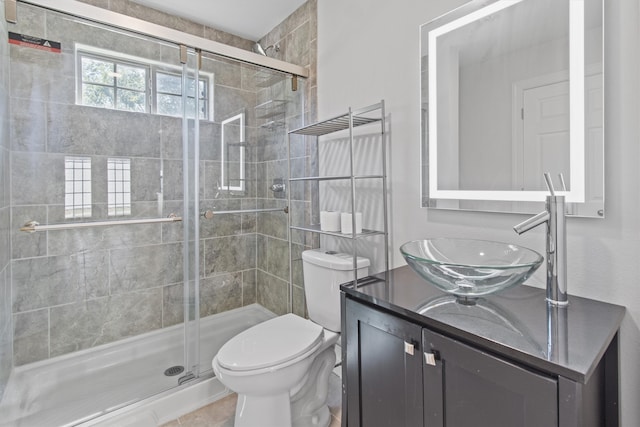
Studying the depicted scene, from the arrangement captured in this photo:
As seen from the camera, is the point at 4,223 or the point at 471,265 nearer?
the point at 471,265

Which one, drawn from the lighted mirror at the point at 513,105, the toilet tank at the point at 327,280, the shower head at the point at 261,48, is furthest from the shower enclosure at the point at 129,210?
the lighted mirror at the point at 513,105

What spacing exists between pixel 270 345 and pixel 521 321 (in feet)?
3.29

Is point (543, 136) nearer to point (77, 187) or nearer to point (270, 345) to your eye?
point (270, 345)

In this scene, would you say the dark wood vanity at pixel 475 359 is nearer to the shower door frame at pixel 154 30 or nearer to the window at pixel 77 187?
the shower door frame at pixel 154 30

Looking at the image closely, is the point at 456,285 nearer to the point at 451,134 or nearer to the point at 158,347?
the point at 451,134

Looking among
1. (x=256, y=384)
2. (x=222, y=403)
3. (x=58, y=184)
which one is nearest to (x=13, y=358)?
(x=58, y=184)

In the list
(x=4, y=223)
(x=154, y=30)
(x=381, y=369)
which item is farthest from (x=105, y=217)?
(x=381, y=369)

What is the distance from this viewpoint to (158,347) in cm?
212

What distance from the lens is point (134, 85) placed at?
2.02 metres

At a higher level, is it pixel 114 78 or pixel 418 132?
pixel 114 78

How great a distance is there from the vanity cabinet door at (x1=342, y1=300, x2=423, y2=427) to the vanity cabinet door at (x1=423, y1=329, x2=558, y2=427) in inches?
1.8

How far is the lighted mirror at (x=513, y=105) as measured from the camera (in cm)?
96

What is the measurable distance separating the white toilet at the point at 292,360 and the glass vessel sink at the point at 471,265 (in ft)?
1.64

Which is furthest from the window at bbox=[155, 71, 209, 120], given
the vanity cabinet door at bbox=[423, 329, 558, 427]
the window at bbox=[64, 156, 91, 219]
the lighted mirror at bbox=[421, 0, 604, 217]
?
the vanity cabinet door at bbox=[423, 329, 558, 427]
